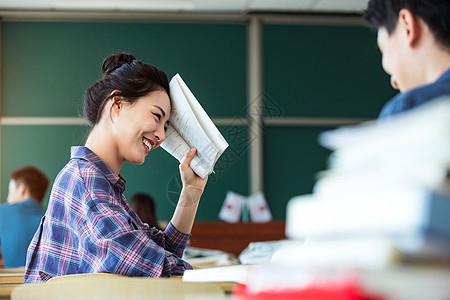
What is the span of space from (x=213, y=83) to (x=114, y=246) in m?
4.70

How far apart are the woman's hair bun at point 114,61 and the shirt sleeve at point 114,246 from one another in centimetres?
48

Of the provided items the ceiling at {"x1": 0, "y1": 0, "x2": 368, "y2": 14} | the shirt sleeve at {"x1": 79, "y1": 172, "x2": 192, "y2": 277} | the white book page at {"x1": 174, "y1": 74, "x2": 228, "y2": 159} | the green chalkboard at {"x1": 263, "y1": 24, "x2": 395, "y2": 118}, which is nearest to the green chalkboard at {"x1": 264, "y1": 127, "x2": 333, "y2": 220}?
the green chalkboard at {"x1": 263, "y1": 24, "x2": 395, "y2": 118}

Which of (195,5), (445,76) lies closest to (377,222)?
(445,76)

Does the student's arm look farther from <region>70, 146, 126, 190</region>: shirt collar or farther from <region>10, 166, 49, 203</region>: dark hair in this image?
<region>10, 166, 49, 203</region>: dark hair

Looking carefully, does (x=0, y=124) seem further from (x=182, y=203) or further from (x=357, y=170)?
(x=357, y=170)

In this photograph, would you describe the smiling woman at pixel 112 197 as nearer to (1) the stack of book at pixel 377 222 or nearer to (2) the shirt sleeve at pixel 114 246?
(2) the shirt sleeve at pixel 114 246

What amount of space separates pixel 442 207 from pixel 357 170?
113mm

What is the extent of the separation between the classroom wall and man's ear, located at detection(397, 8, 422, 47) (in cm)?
472

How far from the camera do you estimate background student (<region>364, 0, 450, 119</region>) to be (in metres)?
1.13

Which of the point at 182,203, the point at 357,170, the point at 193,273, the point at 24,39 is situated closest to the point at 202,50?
the point at 24,39

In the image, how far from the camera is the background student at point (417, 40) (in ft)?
3.71

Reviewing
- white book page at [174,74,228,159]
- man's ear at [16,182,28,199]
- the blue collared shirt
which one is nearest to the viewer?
the blue collared shirt

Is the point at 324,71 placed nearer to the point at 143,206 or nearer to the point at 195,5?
the point at 195,5

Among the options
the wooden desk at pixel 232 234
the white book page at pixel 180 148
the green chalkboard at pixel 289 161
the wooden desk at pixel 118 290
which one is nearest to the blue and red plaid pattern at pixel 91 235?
the white book page at pixel 180 148
